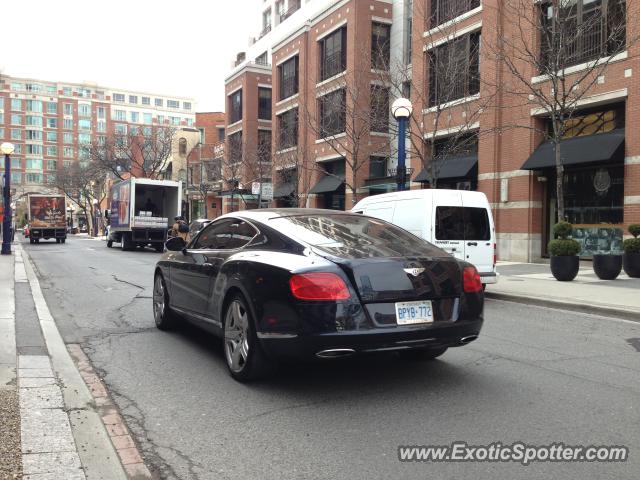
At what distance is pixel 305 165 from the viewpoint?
3030cm

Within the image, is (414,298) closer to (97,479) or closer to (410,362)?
(410,362)

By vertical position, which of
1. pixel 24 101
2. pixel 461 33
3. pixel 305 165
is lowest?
pixel 305 165

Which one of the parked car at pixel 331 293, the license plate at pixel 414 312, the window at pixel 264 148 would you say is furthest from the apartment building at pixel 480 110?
the license plate at pixel 414 312

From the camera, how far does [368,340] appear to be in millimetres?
4285

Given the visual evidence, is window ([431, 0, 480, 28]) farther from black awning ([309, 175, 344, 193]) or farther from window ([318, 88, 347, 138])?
black awning ([309, 175, 344, 193])

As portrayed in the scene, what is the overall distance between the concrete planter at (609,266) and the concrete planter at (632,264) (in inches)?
18.9

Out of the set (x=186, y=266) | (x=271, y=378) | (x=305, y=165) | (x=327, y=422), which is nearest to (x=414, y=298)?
(x=327, y=422)

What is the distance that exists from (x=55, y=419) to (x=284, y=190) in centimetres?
3091

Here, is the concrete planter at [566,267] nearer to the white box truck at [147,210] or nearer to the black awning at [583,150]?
the black awning at [583,150]

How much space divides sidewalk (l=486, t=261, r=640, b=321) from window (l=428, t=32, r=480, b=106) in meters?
7.48

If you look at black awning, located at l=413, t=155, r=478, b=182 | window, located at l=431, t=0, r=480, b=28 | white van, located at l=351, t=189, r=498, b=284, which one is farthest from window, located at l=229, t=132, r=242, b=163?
white van, located at l=351, t=189, r=498, b=284

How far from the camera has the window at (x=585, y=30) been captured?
47.9 feet

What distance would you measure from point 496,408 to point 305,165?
26.6 m

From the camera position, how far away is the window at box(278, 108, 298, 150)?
112 feet
